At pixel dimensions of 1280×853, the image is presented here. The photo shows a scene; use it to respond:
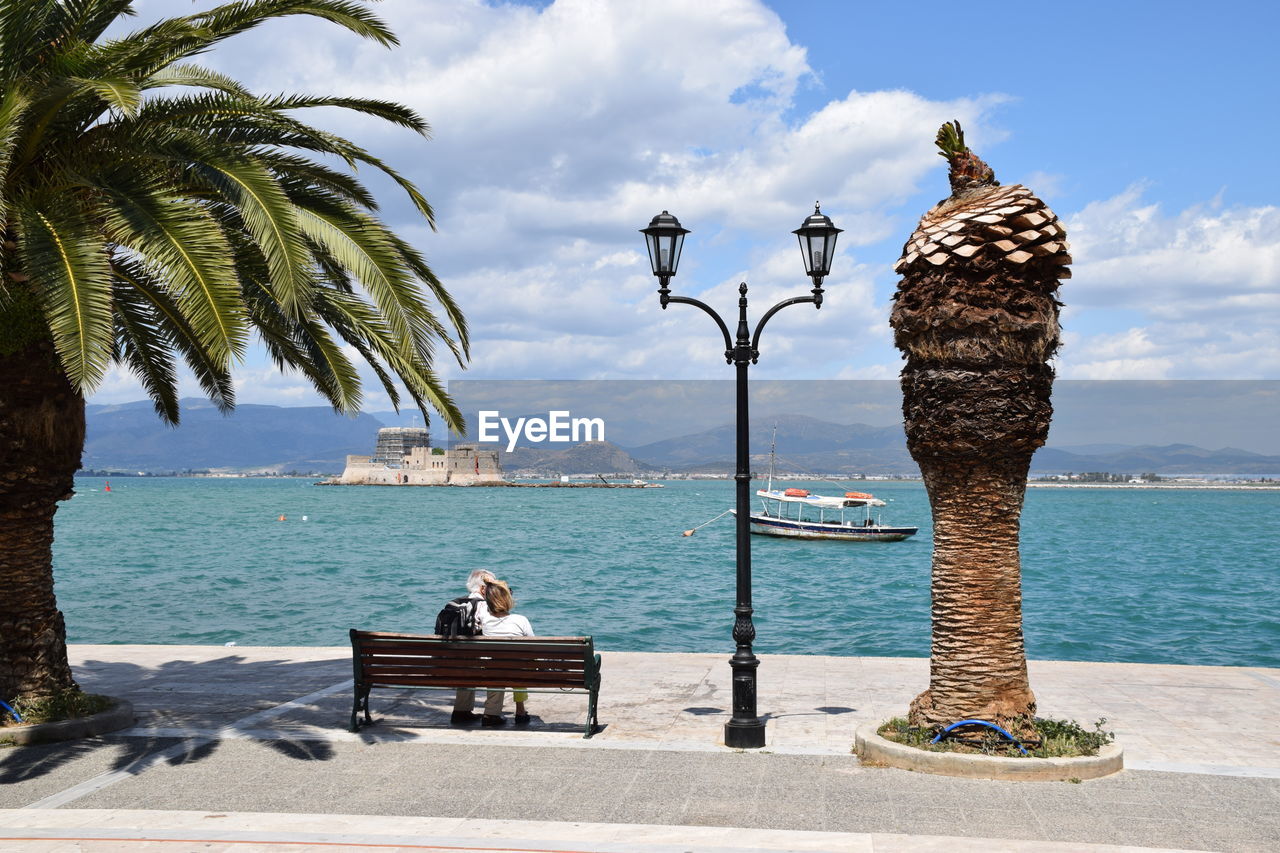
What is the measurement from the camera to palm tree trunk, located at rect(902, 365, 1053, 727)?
8695mm

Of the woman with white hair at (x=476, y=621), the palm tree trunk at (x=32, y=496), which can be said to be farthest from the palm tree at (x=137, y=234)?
the woman with white hair at (x=476, y=621)

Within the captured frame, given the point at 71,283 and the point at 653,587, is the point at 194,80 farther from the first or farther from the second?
the point at 653,587

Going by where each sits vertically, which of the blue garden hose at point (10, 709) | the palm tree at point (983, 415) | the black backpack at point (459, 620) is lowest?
Result: the blue garden hose at point (10, 709)

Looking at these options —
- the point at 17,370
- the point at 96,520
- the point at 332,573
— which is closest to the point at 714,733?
the point at 17,370

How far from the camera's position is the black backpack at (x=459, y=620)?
997 cm

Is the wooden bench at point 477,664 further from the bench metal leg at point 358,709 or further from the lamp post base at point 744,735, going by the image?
the lamp post base at point 744,735

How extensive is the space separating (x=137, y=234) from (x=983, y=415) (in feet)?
21.5

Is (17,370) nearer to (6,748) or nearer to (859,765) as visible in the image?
(6,748)

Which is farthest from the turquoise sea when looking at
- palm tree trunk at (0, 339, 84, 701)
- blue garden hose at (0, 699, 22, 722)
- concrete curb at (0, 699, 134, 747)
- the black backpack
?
blue garden hose at (0, 699, 22, 722)

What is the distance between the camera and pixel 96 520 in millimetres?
98250

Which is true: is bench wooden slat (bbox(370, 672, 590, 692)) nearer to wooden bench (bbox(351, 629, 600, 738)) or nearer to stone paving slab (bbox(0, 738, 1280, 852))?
wooden bench (bbox(351, 629, 600, 738))

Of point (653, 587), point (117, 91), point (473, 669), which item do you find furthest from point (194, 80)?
point (653, 587)

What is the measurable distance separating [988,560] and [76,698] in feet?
25.6

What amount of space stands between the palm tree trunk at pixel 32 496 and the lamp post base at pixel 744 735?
5.82 m
